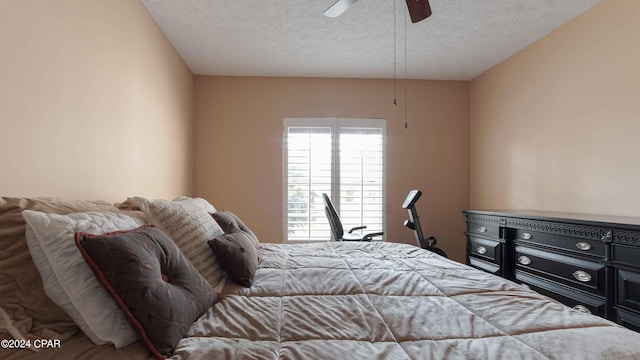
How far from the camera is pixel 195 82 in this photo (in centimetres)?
415

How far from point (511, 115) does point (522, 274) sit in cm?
175

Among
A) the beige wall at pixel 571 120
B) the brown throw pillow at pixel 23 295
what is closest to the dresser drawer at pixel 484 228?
the beige wall at pixel 571 120

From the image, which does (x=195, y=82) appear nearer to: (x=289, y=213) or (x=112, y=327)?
(x=289, y=213)

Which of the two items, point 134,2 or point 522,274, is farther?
point 522,274

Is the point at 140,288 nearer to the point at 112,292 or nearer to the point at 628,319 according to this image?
the point at 112,292

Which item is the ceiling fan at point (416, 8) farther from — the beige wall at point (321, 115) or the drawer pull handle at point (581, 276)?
the beige wall at point (321, 115)

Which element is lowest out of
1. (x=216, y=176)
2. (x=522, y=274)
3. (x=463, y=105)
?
(x=522, y=274)

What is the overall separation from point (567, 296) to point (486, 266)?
844 millimetres

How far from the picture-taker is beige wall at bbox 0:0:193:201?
1.40 meters

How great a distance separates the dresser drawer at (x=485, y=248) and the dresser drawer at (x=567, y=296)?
23 centimetres

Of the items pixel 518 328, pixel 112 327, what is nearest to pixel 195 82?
pixel 112 327

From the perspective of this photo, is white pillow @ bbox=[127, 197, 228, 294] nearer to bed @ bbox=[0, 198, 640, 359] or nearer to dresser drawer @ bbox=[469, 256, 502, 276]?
bed @ bbox=[0, 198, 640, 359]

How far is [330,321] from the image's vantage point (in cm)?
111

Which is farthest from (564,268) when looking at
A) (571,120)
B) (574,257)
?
(571,120)
